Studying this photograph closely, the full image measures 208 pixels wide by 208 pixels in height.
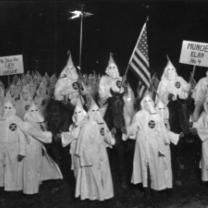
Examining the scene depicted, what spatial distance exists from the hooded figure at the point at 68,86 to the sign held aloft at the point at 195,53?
1.85 m

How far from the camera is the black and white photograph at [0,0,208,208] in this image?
5.79 meters

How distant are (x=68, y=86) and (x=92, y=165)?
1809 mm

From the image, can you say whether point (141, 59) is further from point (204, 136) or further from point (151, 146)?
point (204, 136)

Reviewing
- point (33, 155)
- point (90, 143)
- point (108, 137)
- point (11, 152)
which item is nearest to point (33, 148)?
point (33, 155)

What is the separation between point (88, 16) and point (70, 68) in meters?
1.04

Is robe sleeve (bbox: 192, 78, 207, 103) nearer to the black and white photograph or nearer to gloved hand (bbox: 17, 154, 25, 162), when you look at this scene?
the black and white photograph

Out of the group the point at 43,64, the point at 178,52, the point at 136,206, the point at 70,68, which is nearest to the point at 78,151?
the point at 136,206

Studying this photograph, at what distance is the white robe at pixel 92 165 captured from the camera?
18.1ft

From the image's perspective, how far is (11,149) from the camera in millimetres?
5848

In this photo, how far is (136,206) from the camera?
19.0 ft

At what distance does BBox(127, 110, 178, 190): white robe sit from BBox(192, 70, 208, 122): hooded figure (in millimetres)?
983

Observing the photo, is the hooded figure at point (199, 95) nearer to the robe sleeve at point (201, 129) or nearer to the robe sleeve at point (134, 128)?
the robe sleeve at point (201, 129)

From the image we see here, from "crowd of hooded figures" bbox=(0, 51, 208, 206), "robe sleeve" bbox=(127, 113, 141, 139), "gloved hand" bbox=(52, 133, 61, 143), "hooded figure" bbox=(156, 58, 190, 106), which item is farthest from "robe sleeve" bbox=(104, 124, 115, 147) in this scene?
"hooded figure" bbox=(156, 58, 190, 106)

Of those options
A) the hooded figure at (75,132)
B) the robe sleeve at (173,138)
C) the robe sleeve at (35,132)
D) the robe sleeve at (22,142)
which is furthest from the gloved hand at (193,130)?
the robe sleeve at (22,142)
